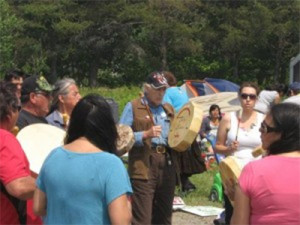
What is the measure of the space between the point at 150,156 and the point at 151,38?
4819 centimetres

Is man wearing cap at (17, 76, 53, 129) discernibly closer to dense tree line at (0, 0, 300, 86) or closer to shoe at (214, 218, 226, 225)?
shoe at (214, 218, 226, 225)

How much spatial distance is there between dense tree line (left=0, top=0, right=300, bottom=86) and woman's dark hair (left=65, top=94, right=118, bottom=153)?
4327 cm

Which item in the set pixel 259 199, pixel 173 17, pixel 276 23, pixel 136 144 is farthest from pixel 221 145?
pixel 173 17

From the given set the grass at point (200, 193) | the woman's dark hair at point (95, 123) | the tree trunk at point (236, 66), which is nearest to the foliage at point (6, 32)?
the tree trunk at point (236, 66)

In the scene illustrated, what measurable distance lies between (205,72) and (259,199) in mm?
50818

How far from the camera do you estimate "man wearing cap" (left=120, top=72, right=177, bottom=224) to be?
569cm

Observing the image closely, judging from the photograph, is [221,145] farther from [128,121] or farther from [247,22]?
[247,22]

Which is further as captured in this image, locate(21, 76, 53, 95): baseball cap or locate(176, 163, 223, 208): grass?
locate(176, 163, 223, 208): grass

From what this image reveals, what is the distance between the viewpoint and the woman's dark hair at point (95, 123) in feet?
10.1

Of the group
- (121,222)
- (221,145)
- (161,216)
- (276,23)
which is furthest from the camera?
(276,23)

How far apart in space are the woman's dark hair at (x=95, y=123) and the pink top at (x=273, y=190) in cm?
65

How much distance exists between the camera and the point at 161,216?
5.95m

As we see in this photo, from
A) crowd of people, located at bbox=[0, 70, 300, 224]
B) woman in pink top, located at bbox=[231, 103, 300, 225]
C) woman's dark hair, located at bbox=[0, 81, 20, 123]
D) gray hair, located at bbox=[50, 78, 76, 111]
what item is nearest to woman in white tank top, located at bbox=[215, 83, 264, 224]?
gray hair, located at bbox=[50, 78, 76, 111]

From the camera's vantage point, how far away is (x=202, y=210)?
802 centimetres
